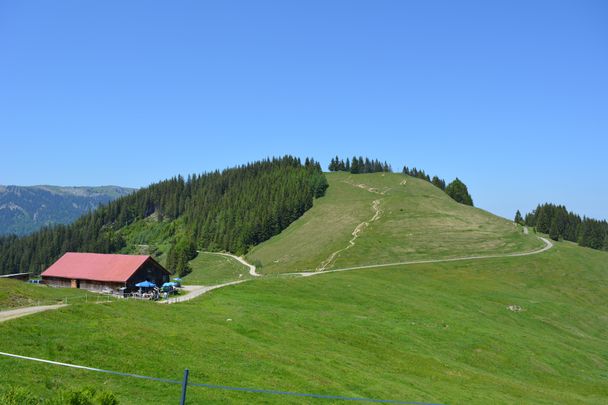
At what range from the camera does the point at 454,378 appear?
128ft

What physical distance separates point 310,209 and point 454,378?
150745 millimetres

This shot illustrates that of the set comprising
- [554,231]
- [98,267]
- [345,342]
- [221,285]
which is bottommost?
[345,342]

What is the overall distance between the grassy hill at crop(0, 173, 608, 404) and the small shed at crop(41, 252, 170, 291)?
16969 mm

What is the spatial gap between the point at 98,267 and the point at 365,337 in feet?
157

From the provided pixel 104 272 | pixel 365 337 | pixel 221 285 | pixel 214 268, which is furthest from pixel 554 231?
pixel 104 272

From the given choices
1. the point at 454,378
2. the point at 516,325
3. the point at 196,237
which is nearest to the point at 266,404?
the point at 454,378

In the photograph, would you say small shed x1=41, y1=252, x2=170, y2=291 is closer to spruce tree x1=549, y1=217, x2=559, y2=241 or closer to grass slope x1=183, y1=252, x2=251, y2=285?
grass slope x1=183, y1=252, x2=251, y2=285

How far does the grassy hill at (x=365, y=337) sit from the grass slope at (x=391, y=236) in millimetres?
2256

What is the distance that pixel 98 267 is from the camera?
7450cm

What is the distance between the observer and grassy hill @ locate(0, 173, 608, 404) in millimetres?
27422

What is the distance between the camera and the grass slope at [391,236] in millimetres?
109125

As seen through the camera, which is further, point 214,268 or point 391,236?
point 214,268

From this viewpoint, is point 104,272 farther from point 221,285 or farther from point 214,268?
point 214,268

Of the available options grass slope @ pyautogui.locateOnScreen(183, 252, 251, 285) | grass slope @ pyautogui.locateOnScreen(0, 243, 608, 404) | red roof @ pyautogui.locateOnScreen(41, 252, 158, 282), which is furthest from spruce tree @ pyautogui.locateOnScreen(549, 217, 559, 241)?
red roof @ pyautogui.locateOnScreen(41, 252, 158, 282)
